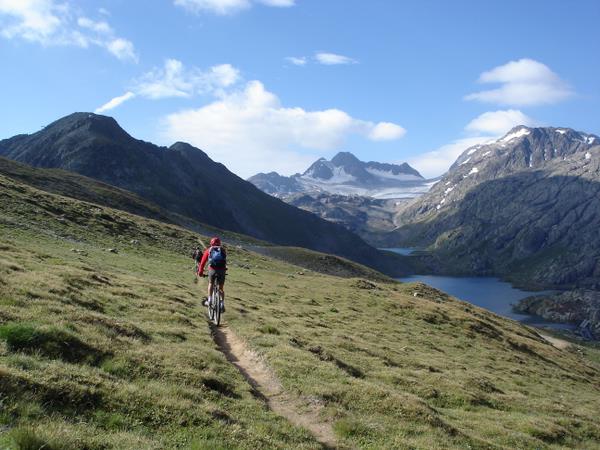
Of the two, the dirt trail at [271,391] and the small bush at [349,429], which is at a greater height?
the small bush at [349,429]

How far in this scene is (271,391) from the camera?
53.7 feet

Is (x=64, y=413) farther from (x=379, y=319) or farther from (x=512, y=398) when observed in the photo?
(x=379, y=319)

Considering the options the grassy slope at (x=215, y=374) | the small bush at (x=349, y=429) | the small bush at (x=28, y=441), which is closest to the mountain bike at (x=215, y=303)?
the grassy slope at (x=215, y=374)

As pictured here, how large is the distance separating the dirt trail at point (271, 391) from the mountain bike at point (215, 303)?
7.14 feet

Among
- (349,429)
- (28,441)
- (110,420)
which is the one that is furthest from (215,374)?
(28,441)

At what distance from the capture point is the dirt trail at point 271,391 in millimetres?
13658

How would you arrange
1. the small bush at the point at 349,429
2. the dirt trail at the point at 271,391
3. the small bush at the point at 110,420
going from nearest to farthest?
the small bush at the point at 110,420 < the small bush at the point at 349,429 < the dirt trail at the point at 271,391

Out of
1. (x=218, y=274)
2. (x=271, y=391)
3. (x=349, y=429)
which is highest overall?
(x=218, y=274)

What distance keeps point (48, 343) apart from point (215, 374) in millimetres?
5006

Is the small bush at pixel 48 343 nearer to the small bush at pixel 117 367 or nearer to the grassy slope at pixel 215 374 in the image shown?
the grassy slope at pixel 215 374

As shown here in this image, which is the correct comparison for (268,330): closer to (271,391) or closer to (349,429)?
(271,391)

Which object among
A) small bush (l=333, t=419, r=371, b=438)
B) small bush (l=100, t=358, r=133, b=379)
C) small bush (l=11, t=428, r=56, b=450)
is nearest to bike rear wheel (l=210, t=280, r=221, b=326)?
small bush (l=100, t=358, r=133, b=379)

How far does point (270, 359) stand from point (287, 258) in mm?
98997

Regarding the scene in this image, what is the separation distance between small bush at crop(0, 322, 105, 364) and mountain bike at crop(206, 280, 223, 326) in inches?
441
